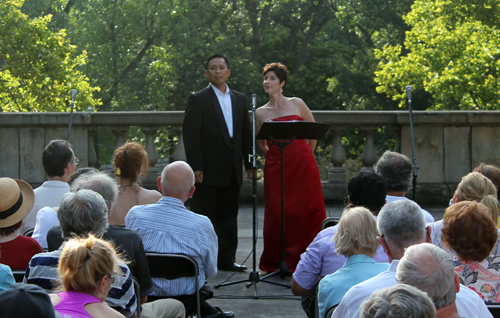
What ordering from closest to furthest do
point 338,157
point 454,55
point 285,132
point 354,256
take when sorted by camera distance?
point 354,256, point 285,132, point 338,157, point 454,55

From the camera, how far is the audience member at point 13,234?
3.45 meters

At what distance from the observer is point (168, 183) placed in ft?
13.0

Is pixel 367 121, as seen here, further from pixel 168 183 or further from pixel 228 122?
pixel 168 183

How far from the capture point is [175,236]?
3.72m

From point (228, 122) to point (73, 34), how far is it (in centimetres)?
2379

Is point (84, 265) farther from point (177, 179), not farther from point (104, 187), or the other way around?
point (177, 179)

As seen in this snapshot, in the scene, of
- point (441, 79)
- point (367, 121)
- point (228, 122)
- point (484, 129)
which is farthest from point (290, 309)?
point (441, 79)

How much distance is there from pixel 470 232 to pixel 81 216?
191 cm

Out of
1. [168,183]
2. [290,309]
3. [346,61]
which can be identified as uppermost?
[346,61]

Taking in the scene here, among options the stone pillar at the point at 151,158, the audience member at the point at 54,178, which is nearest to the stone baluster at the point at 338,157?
the stone pillar at the point at 151,158

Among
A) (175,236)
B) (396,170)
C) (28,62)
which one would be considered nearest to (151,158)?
(396,170)

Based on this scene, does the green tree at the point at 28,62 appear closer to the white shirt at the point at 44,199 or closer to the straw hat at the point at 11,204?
the white shirt at the point at 44,199

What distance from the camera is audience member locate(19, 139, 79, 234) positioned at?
4539 millimetres

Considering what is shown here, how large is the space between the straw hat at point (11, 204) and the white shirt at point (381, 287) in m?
1.92
